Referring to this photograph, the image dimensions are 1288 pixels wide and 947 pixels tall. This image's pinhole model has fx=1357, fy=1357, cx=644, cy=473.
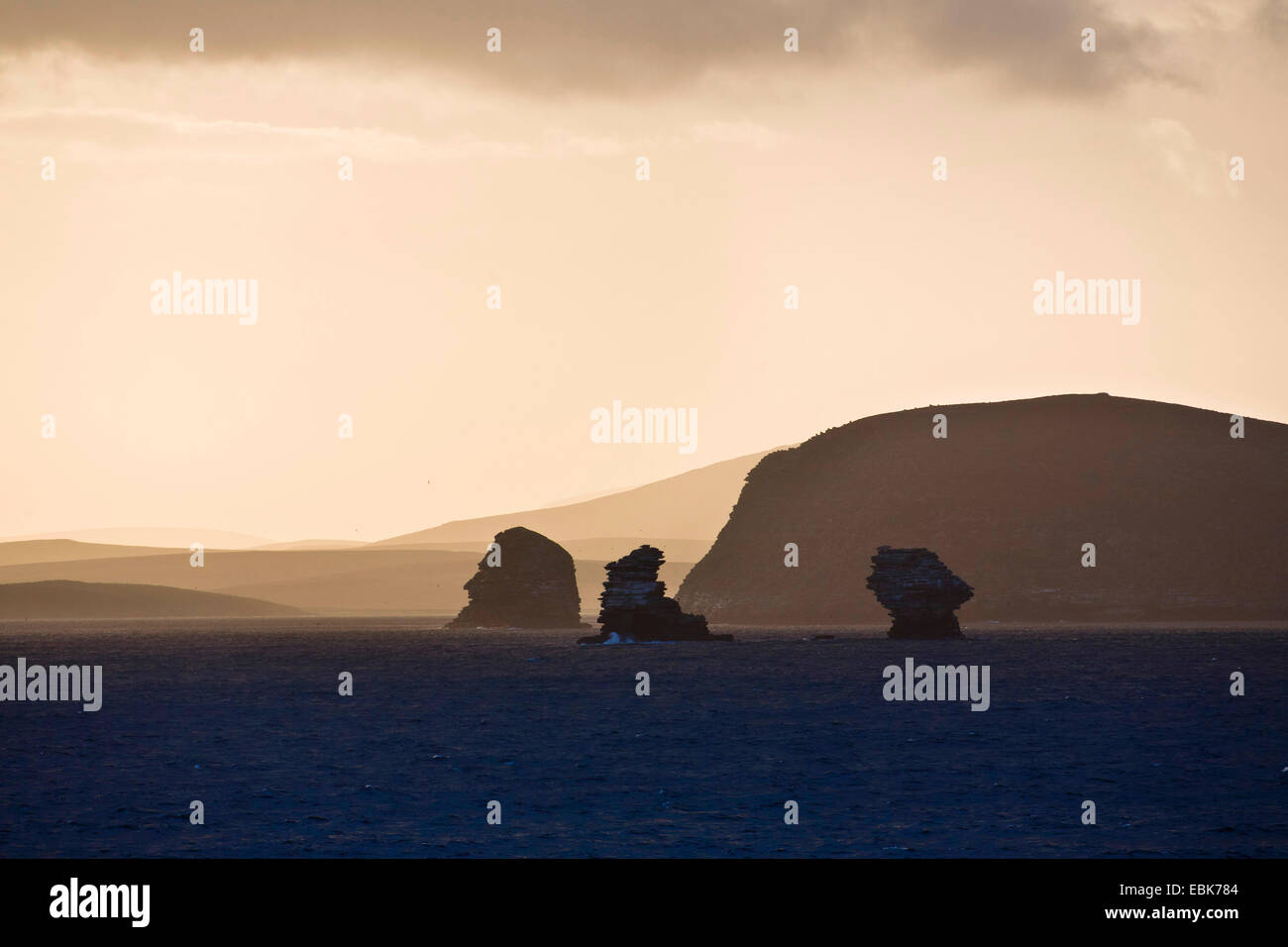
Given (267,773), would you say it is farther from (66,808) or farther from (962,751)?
(962,751)

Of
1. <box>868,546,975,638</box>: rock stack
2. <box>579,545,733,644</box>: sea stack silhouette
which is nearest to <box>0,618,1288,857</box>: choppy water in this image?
<box>579,545,733,644</box>: sea stack silhouette

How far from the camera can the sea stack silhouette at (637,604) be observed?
6339 inches

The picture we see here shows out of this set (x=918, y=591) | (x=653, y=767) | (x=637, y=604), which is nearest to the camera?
(x=653, y=767)

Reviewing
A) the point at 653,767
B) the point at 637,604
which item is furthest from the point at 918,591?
the point at 653,767

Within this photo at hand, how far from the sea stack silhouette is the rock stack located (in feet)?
85.0

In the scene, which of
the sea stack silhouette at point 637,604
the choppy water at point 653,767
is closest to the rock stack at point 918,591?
the sea stack silhouette at point 637,604

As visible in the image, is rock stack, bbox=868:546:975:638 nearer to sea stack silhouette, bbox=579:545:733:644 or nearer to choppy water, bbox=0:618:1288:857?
sea stack silhouette, bbox=579:545:733:644

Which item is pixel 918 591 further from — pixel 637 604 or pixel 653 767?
pixel 653 767

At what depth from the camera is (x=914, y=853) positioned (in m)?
39.1

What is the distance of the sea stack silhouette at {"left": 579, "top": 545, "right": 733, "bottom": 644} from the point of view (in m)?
161

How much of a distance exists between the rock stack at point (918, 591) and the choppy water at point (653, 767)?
151 feet

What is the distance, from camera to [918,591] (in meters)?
168

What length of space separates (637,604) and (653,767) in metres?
102
